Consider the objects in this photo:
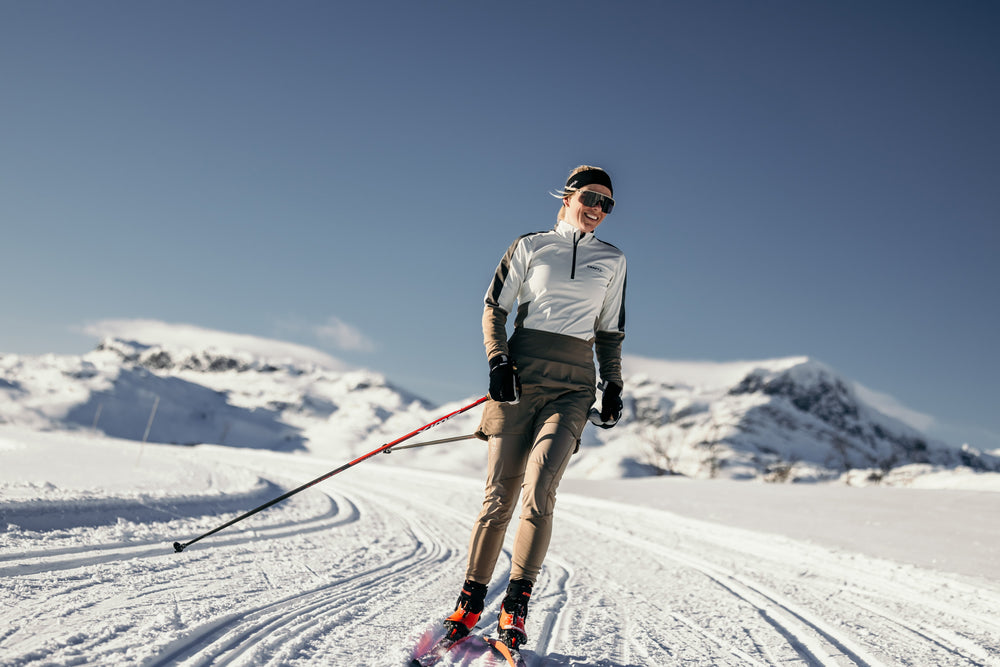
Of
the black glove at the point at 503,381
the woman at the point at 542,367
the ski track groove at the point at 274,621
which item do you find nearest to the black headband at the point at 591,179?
the woman at the point at 542,367

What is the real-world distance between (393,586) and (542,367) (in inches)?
60.9

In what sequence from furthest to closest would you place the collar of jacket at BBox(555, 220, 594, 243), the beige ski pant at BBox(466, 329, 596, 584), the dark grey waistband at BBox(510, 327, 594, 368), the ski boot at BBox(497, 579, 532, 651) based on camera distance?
1. the collar of jacket at BBox(555, 220, 594, 243)
2. the dark grey waistband at BBox(510, 327, 594, 368)
3. the beige ski pant at BBox(466, 329, 596, 584)
4. the ski boot at BBox(497, 579, 532, 651)

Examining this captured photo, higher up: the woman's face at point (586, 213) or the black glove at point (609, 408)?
the woman's face at point (586, 213)

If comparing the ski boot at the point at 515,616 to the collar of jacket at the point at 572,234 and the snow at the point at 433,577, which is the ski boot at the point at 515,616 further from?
the collar of jacket at the point at 572,234

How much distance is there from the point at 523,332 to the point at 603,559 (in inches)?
129

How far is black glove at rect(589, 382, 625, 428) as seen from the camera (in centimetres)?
263

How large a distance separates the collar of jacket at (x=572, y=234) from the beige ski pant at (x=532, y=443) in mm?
430

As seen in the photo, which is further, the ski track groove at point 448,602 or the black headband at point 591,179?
the black headband at point 591,179

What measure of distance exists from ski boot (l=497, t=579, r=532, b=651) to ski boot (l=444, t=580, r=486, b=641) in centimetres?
10

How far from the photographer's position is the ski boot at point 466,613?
2.24 meters

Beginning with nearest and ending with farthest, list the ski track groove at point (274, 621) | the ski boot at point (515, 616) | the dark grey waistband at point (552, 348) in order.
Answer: the ski track groove at point (274, 621), the ski boot at point (515, 616), the dark grey waistband at point (552, 348)

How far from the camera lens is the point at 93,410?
145875mm

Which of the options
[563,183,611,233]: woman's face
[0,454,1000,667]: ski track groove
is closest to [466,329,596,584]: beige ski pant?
[0,454,1000,667]: ski track groove

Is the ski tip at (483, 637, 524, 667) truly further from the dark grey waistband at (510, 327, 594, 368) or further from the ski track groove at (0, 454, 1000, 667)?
the dark grey waistband at (510, 327, 594, 368)
